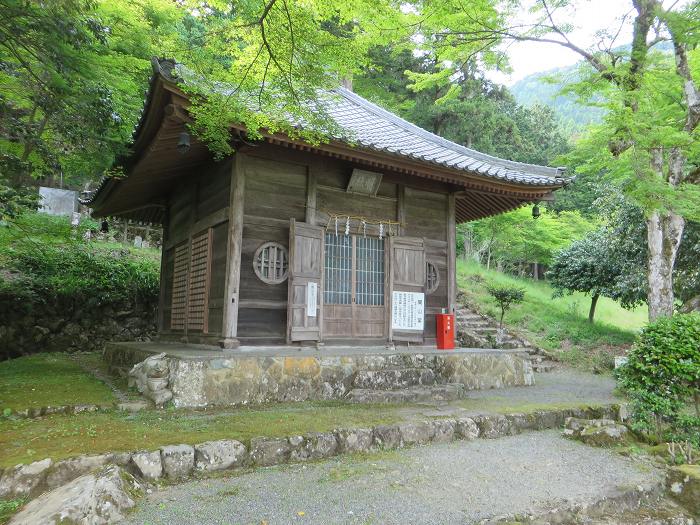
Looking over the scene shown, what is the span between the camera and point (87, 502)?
3373mm

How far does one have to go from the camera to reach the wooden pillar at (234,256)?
749 cm

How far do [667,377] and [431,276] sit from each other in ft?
15.5

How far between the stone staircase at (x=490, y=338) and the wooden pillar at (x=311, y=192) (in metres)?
9.17

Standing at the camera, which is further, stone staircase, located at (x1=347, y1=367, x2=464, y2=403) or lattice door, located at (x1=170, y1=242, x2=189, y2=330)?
lattice door, located at (x1=170, y1=242, x2=189, y2=330)

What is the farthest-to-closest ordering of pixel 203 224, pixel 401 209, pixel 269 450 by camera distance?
pixel 401 209 < pixel 203 224 < pixel 269 450

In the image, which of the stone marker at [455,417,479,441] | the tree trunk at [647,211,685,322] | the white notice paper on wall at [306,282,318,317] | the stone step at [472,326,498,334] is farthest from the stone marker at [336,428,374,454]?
the stone step at [472,326,498,334]

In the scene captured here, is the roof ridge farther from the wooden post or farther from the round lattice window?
the wooden post

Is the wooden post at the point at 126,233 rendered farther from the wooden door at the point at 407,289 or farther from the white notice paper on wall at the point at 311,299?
the wooden door at the point at 407,289

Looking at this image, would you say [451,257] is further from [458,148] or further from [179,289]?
[179,289]

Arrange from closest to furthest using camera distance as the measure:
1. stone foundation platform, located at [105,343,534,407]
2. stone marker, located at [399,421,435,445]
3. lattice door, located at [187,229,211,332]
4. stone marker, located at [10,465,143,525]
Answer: stone marker, located at [10,465,143,525], stone marker, located at [399,421,435,445], stone foundation platform, located at [105,343,534,407], lattice door, located at [187,229,211,332]

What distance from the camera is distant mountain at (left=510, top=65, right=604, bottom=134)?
402 inches

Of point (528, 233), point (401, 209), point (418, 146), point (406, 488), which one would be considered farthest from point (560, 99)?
point (406, 488)

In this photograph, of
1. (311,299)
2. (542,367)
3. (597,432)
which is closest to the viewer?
(597,432)

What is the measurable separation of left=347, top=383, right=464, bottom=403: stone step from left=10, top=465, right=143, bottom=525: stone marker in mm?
3912
